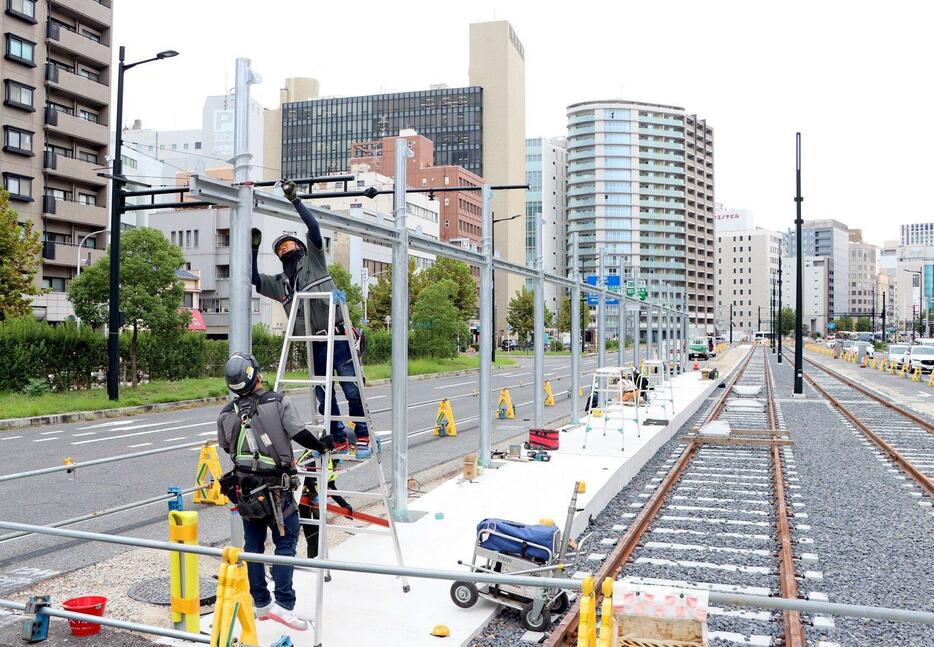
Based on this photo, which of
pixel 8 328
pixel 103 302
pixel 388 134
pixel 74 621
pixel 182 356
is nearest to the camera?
pixel 74 621

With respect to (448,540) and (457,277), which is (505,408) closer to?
(448,540)

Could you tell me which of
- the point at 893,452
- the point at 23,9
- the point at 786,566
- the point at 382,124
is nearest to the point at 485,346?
the point at 786,566

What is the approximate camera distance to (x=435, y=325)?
147ft

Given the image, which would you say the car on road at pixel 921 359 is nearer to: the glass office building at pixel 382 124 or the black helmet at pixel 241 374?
the black helmet at pixel 241 374

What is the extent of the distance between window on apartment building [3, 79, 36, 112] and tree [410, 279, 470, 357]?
25644mm

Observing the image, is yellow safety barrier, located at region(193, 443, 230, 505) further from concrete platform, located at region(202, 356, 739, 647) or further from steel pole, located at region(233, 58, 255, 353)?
steel pole, located at region(233, 58, 255, 353)

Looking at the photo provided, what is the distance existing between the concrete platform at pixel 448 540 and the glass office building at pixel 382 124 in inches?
4470

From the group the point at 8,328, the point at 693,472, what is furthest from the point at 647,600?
the point at 8,328

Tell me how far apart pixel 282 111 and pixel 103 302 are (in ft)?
361

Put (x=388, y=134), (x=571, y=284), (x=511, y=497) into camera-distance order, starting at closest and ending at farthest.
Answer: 1. (x=511, y=497)
2. (x=571, y=284)
3. (x=388, y=134)

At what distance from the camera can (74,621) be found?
17.2 feet

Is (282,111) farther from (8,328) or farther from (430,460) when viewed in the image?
(430,460)

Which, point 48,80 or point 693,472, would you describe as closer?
point 693,472

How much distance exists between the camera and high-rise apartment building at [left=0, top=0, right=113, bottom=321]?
42.9 m
